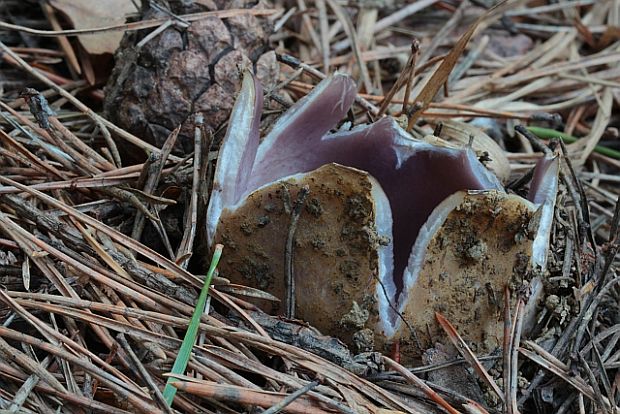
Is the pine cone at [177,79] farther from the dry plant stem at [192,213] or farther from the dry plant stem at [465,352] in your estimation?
the dry plant stem at [465,352]

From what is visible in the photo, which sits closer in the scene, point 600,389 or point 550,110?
point 600,389

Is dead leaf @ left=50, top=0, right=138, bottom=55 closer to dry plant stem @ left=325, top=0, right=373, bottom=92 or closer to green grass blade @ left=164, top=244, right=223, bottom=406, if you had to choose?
dry plant stem @ left=325, top=0, right=373, bottom=92

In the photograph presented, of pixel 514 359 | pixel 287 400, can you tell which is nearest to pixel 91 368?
pixel 287 400

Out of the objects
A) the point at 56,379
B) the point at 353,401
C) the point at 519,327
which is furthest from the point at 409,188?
the point at 56,379

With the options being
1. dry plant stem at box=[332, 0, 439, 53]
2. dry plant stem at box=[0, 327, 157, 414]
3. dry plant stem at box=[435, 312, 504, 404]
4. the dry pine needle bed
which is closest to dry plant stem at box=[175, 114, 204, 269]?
the dry pine needle bed

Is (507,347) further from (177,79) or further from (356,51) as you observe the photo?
(356,51)

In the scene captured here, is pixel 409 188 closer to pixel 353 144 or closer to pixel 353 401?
pixel 353 144
